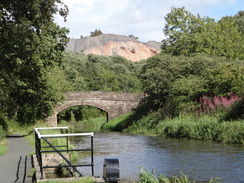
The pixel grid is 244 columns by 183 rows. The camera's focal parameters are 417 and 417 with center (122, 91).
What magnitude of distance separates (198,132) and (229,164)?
29.8ft

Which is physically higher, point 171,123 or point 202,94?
point 202,94

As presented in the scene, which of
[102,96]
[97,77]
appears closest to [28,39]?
[102,96]

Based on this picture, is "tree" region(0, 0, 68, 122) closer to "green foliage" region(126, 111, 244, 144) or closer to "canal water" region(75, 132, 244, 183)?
"canal water" region(75, 132, 244, 183)

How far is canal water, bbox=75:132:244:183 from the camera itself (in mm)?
13164

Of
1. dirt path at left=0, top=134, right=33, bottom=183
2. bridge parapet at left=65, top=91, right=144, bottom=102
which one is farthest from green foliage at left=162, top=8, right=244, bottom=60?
dirt path at left=0, top=134, right=33, bottom=183

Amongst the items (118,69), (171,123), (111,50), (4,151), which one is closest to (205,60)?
(171,123)

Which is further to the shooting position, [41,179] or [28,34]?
[28,34]

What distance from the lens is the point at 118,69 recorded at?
77562mm

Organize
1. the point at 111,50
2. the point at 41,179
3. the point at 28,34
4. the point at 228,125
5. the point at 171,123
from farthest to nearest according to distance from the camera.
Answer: the point at 111,50
the point at 171,123
the point at 228,125
the point at 28,34
the point at 41,179

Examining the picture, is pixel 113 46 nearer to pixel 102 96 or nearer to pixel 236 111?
pixel 102 96

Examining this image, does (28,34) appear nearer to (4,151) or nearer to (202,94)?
(4,151)

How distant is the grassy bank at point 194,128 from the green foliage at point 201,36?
13231 mm

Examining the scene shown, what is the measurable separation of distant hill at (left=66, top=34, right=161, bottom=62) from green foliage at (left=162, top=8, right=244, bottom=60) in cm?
7745

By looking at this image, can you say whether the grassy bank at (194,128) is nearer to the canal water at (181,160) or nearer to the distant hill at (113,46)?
the canal water at (181,160)
